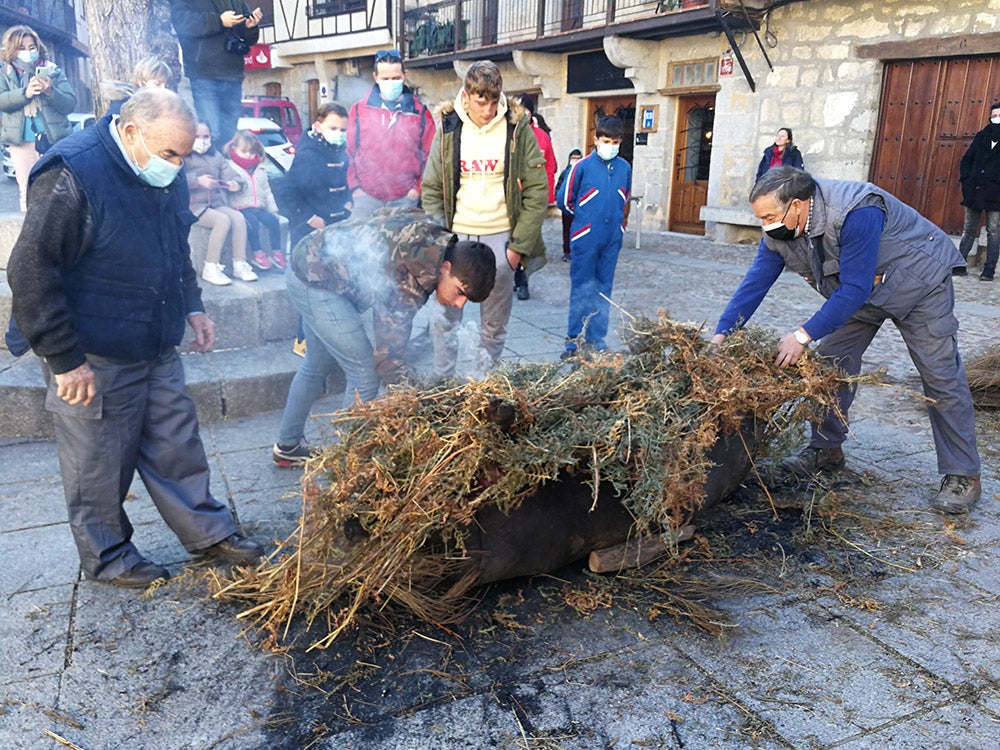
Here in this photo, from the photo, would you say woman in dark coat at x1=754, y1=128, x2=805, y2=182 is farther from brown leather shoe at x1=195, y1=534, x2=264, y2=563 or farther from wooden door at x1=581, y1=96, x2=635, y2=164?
brown leather shoe at x1=195, y1=534, x2=264, y2=563

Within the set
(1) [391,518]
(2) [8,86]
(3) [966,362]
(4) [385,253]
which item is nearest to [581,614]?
(1) [391,518]

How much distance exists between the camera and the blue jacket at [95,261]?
2797 millimetres

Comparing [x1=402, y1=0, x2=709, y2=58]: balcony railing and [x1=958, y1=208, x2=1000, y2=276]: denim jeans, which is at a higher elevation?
[x1=402, y1=0, x2=709, y2=58]: balcony railing

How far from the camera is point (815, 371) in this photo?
3.64 metres

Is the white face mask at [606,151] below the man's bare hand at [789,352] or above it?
above

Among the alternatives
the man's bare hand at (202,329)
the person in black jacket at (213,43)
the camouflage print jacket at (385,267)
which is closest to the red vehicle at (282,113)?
the person in black jacket at (213,43)

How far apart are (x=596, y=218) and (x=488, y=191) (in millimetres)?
1709

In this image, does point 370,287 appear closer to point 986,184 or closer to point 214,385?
point 214,385

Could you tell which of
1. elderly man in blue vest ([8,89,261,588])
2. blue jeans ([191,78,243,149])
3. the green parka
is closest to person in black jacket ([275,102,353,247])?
the green parka

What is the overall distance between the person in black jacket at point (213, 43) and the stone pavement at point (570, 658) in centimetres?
428

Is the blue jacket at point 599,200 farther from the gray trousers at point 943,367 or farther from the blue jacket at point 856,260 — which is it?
the gray trousers at point 943,367

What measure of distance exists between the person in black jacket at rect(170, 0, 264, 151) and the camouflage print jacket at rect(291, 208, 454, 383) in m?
3.61

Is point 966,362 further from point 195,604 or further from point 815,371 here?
point 195,604

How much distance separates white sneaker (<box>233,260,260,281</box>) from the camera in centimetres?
639
